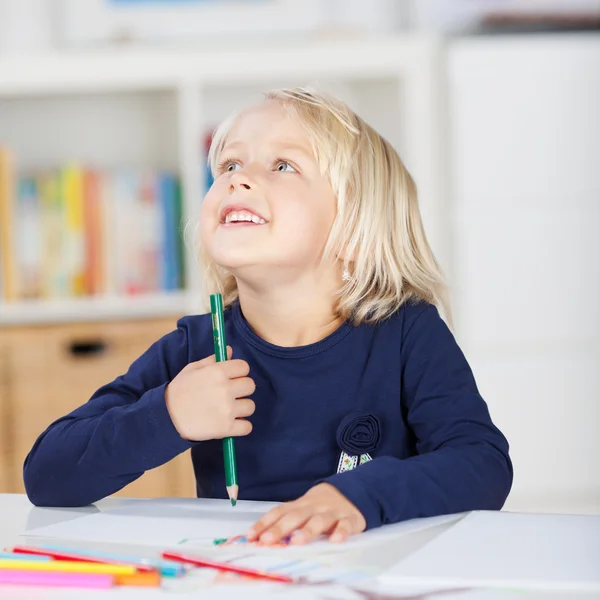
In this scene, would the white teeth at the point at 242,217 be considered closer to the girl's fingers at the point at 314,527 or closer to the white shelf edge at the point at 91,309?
the girl's fingers at the point at 314,527

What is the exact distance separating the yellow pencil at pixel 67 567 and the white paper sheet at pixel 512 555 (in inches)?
6.3

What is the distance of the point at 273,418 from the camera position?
3.32ft

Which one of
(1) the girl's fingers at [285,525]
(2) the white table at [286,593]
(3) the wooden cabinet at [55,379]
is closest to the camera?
(2) the white table at [286,593]

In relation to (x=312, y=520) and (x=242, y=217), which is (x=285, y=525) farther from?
(x=242, y=217)

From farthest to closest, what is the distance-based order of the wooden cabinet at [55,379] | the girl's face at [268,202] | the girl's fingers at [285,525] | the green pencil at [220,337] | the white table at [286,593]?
1. the wooden cabinet at [55,379]
2. the girl's face at [268,202]
3. the green pencil at [220,337]
4. the girl's fingers at [285,525]
5. the white table at [286,593]

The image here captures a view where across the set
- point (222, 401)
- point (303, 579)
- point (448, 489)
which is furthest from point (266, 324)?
point (303, 579)

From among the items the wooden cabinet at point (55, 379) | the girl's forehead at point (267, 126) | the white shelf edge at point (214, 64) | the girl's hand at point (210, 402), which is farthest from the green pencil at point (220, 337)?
the white shelf edge at point (214, 64)

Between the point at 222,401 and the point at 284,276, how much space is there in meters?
0.21

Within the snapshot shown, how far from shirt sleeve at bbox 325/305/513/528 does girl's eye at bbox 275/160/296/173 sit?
0.21m

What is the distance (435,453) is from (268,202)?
0.31m

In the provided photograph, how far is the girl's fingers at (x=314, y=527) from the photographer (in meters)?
0.68

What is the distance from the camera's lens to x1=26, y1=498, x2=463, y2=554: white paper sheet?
0.70m

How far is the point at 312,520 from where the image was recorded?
701 mm

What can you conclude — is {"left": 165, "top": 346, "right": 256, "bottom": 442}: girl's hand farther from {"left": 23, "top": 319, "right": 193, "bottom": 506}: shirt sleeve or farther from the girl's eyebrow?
the girl's eyebrow
